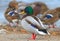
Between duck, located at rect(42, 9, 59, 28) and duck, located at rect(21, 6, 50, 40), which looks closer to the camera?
duck, located at rect(21, 6, 50, 40)

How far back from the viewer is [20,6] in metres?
5.46

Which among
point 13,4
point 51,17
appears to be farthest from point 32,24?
point 13,4

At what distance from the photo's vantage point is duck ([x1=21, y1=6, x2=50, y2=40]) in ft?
16.6

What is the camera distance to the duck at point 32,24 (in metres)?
5.07

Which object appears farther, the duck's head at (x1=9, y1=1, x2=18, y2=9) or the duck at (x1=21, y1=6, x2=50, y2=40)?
the duck's head at (x1=9, y1=1, x2=18, y2=9)

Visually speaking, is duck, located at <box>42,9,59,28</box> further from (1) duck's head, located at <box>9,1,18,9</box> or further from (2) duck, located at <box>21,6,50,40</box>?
(1) duck's head, located at <box>9,1,18,9</box>

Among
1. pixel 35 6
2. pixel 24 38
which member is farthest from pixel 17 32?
pixel 35 6

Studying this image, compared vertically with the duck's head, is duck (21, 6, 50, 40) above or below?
below

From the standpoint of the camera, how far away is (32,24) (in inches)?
201

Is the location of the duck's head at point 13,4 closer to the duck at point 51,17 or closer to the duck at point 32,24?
the duck at point 32,24

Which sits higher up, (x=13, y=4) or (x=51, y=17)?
(x=13, y=4)

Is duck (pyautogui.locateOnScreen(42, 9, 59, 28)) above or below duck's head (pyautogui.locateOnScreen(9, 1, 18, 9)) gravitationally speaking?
below

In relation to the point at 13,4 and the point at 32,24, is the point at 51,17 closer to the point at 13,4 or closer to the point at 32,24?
the point at 32,24

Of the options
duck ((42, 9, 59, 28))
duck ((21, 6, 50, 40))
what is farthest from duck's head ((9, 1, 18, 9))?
duck ((42, 9, 59, 28))
